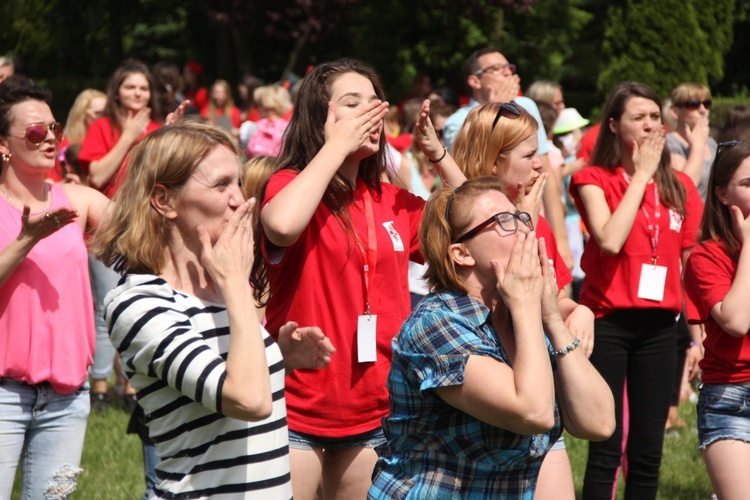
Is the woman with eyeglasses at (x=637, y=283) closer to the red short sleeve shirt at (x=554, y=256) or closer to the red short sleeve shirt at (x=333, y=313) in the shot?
the red short sleeve shirt at (x=554, y=256)

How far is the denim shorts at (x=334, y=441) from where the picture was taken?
361 cm

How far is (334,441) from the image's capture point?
3641mm

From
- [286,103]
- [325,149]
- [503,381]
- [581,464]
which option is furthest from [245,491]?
[286,103]

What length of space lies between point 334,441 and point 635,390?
197 cm

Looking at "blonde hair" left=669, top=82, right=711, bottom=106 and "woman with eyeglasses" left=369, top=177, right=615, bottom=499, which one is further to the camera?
"blonde hair" left=669, top=82, right=711, bottom=106

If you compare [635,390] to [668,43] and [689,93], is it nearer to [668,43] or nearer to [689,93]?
[689,93]

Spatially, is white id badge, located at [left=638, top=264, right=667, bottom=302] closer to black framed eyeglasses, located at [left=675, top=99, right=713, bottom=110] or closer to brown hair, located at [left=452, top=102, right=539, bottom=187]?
brown hair, located at [left=452, top=102, right=539, bottom=187]

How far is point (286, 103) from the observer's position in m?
10.7

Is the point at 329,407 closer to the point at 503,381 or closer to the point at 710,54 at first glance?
the point at 503,381

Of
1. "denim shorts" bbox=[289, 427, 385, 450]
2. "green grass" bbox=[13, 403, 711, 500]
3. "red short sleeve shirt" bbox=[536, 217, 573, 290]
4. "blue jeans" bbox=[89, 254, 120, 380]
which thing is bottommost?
"green grass" bbox=[13, 403, 711, 500]

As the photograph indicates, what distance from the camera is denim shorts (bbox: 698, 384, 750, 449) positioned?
13.6ft

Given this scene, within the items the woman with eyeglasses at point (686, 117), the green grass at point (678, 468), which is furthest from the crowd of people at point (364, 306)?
the woman with eyeglasses at point (686, 117)

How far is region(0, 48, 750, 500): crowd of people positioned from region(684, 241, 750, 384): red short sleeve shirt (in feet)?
0.04

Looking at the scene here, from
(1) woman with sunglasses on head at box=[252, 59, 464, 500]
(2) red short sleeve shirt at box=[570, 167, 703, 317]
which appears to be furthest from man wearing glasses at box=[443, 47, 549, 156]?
(1) woman with sunglasses on head at box=[252, 59, 464, 500]
